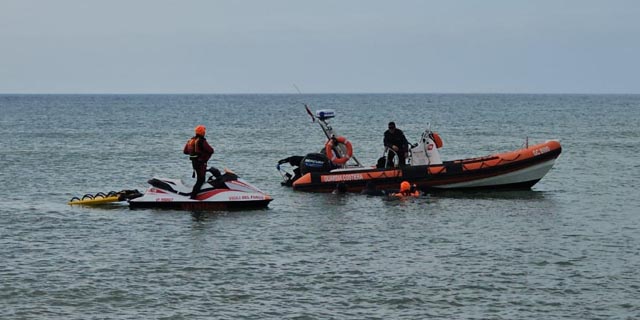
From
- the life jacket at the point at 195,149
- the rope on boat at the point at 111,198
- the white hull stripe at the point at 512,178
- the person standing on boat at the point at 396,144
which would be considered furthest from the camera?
the person standing on boat at the point at 396,144

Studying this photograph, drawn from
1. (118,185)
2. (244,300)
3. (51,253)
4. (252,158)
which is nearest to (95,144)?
(252,158)

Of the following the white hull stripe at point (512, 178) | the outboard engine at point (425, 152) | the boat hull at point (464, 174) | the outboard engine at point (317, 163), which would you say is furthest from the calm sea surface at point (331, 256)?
the outboard engine at point (425, 152)

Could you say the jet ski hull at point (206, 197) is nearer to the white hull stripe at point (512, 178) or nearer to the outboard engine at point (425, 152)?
the outboard engine at point (425, 152)

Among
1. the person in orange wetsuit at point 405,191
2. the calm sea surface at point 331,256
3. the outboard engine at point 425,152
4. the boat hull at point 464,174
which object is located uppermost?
the outboard engine at point 425,152

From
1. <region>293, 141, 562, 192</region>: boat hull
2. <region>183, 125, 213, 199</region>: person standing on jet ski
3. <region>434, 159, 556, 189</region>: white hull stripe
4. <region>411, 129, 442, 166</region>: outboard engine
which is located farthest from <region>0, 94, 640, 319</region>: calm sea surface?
<region>411, 129, 442, 166</region>: outboard engine

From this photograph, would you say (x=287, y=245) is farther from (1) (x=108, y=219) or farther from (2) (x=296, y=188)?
(2) (x=296, y=188)

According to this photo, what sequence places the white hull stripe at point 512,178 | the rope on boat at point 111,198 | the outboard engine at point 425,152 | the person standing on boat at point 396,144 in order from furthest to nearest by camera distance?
1. the outboard engine at point 425,152
2. the person standing on boat at point 396,144
3. the white hull stripe at point 512,178
4. the rope on boat at point 111,198

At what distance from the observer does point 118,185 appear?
33.1m

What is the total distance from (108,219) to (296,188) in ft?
22.5

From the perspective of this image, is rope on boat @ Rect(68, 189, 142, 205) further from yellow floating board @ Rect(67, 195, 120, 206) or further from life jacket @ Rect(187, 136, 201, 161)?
life jacket @ Rect(187, 136, 201, 161)

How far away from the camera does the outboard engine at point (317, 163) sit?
29547mm

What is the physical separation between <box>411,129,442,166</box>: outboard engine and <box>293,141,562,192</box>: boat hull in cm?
55

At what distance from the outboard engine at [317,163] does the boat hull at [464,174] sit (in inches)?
21.1

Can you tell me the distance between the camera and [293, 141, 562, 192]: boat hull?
92.9ft
